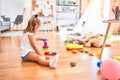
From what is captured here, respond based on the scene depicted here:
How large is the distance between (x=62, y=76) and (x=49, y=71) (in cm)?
20

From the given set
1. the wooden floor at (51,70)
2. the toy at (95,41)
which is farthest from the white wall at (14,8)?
the wooden floor at (51,70)

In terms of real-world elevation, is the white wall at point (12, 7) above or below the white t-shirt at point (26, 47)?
above

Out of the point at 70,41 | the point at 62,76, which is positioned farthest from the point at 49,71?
the point at 70,41

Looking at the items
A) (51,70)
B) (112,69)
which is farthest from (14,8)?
A: (112,69)

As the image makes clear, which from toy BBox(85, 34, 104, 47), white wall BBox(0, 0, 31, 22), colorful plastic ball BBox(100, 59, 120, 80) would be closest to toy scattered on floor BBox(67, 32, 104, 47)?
toy BBox(85, 34, 104, 47)

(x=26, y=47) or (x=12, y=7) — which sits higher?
(x=12, y=7)

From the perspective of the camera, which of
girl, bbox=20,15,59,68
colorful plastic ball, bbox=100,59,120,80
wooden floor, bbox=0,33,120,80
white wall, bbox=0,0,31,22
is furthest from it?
white wall, bbox=0,0,31,22

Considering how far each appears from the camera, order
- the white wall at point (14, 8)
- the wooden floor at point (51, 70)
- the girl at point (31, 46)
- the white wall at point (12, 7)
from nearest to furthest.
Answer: the wooden floor at point (51, 70) → the girl at point (31, 46) → the white wall at point (14, 8) → the white wall at point (12, 7)

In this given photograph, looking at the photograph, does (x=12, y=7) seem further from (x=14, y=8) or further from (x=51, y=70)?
(x=51, y=70)

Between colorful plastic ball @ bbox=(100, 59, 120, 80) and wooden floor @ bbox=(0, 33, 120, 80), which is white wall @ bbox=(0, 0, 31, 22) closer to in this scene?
wooden floor @ bbox=(0, 33, 120, 80)

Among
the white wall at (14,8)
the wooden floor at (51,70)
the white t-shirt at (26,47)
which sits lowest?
the wooden floor at (51,70)

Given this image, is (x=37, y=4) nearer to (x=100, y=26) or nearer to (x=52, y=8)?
(x=52, y=8)

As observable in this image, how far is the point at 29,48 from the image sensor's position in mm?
2258

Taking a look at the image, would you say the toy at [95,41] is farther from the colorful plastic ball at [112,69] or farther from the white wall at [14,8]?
the white wall at [14,8]
